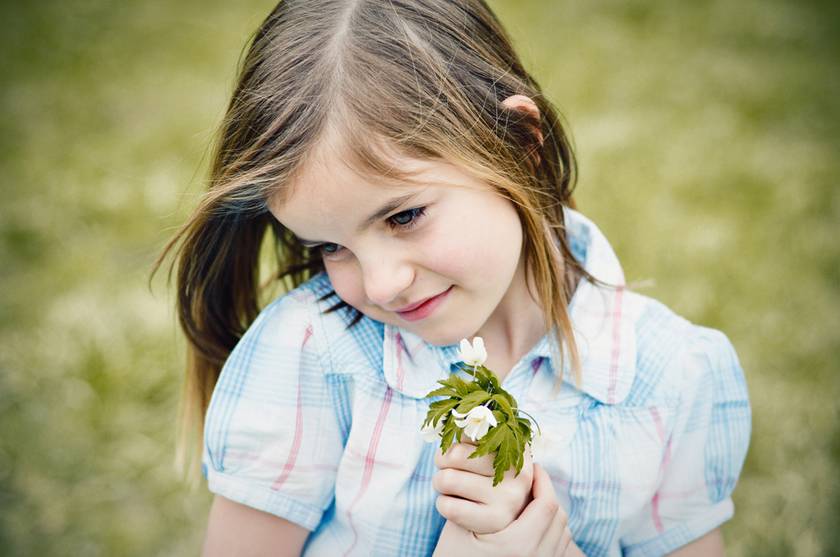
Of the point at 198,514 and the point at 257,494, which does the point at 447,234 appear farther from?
the point at 198,514

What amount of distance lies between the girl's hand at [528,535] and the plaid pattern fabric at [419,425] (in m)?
0.10

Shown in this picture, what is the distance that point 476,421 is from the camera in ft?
4.57

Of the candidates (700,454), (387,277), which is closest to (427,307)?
(387,277)

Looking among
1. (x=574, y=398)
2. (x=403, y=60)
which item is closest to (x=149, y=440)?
(x=574, y=398)

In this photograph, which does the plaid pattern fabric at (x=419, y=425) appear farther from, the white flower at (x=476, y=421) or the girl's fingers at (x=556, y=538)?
the white flower at (x=476, y=421)

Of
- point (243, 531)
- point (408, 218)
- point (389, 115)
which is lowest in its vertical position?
point (243, 531)

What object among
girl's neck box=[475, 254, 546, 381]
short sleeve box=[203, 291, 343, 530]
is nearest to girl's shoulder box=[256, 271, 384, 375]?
short sleeve box=[203, 291, 343, 530]

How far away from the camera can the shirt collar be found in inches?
69.0

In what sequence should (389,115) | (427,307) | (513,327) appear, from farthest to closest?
1. (513,327)
2. (427,307)
3. (389,115)

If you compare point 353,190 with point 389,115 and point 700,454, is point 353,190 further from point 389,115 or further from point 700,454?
point 700,454

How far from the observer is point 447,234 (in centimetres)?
152

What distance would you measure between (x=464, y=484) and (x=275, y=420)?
17.4 inches

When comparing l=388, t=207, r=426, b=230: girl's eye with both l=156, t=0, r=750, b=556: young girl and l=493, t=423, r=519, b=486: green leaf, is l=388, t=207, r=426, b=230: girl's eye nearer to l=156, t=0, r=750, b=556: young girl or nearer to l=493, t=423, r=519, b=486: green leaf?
l=156, t=0, r=750, b=556: young girl

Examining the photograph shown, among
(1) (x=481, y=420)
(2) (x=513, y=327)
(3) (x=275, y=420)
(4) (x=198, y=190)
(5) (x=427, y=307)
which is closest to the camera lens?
(1) (x=481, y=420)
